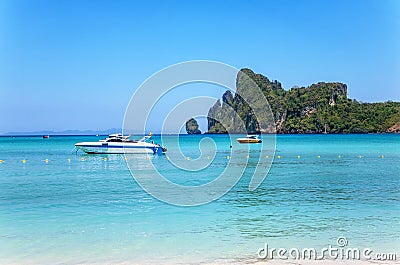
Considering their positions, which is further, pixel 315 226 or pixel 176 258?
pixel 315 226

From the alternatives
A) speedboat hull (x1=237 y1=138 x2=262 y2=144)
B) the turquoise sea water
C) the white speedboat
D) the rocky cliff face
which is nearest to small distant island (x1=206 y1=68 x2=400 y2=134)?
the rocky cliff face

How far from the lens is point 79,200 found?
1814cm

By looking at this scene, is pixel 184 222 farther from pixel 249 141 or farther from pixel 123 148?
pixel 249 141

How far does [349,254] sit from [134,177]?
18282 millimetres

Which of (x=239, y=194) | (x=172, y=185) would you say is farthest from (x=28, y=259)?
(x=172, y=185)

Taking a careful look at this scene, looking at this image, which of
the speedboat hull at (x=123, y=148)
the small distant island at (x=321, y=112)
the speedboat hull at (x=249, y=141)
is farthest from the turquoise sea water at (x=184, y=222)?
the small distant island at (x=321, y=112)

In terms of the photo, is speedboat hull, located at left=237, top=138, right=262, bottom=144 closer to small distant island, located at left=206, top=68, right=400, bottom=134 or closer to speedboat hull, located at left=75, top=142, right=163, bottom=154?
speedboat hull, located at left=75, top=142, right=163, bottom=154

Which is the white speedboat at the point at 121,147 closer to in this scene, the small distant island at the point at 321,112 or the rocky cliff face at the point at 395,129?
the small distant island at the point at 321,112

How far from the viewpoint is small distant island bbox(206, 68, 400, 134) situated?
6722 inches

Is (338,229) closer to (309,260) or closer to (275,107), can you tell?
(309,260)

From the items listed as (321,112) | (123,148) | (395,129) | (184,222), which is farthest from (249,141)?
(321,112)

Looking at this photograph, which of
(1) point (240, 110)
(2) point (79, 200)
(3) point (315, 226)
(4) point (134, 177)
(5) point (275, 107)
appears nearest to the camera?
(3) point (315, 226)

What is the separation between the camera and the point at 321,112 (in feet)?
584

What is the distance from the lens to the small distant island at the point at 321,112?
170750 millimetres
